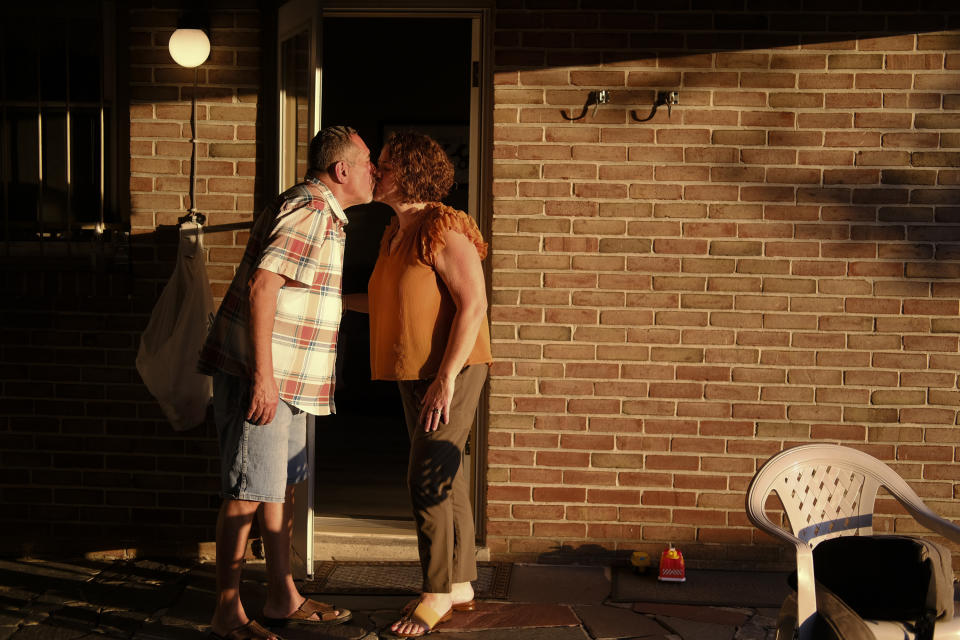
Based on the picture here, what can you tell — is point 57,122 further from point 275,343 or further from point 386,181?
point 275,343

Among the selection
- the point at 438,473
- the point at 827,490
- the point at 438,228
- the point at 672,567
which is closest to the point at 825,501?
the point at 827,490

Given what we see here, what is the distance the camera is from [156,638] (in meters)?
3.79

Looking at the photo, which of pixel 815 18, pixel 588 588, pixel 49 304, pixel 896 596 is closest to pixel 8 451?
pixel 49 304

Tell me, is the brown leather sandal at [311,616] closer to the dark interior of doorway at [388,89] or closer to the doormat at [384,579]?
the doormat at [384,579]

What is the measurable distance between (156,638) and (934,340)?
3518mm

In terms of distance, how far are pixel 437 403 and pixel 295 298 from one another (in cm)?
63

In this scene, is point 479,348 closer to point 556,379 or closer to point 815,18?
point 556,379

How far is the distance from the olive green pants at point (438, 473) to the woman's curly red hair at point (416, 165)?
27.0 inches

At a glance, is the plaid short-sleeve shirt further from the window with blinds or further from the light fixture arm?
the window with blinds

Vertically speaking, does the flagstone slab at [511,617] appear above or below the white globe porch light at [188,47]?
below

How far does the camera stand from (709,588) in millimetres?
4402

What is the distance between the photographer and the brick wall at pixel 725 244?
4.49 meters

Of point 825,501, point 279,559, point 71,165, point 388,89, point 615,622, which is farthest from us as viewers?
point 388,89

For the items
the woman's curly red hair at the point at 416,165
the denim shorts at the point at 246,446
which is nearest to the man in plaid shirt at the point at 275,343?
the denim shorts at the point at 246,446
